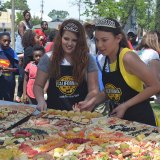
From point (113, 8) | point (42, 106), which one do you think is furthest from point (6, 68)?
point (113, 8)

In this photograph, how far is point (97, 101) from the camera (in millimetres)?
3352

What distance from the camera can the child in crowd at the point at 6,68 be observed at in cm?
602

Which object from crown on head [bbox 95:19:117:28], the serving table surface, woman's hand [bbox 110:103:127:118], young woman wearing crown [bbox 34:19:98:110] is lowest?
the serving table surface

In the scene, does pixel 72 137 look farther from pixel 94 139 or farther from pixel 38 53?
pixel 38 53

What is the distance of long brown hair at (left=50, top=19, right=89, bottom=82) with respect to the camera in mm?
3424

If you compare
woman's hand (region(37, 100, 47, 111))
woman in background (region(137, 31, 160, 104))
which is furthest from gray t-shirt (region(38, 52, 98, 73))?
woman in background (region(137, 31, 160, 104))

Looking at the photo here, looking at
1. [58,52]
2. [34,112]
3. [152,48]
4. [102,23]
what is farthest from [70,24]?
[152,48]

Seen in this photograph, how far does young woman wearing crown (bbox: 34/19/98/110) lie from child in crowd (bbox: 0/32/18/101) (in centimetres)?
258

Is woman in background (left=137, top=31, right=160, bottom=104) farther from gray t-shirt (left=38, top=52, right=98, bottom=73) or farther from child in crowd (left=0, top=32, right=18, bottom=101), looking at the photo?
child in crowd (left=0, top=32, right=18, bottom=101)

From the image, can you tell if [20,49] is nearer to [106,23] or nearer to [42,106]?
[42,106]

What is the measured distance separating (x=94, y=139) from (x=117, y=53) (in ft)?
2.18

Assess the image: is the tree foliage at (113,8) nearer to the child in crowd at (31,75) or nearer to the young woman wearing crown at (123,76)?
the child in crowd at (31,75)

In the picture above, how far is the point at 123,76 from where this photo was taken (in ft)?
9.90

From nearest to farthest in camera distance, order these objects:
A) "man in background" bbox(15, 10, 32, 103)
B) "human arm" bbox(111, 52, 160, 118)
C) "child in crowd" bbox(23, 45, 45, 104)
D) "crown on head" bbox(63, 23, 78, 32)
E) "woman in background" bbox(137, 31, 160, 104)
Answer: "human arm" bbox(111, 52, 160, 118), "crown on head" bbox(63, 23, 78, 32), "woman in background" bbox(137, 31, 160, 104), "child in crowd" bbox(23, 45, 45, 104), "man in background" bbox(15, 10, 32, 103)
